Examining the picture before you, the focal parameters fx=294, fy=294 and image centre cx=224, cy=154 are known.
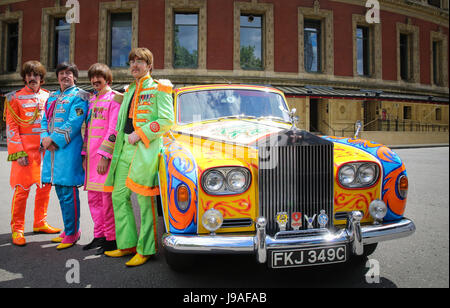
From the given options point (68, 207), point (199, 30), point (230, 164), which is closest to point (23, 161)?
point (68, 207)

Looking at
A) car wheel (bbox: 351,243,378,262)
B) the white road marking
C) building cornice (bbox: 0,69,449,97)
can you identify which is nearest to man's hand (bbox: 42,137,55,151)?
the white road marking

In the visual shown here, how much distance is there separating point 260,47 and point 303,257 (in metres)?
18.6

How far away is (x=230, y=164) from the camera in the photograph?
2170 mm

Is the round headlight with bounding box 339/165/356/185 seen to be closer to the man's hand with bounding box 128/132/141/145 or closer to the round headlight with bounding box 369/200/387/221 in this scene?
the round headlight with bounding box 369/200/387/221

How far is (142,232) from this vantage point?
269cm

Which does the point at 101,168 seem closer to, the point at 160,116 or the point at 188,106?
the point at 160,116

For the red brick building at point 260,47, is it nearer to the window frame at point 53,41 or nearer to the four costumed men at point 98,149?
the window frame at point 53,41

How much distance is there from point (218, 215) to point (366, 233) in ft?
3.63

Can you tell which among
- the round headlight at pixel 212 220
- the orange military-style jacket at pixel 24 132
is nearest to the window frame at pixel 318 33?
the orange military-style jacket at pixel 24 132

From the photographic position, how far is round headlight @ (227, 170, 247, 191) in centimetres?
217

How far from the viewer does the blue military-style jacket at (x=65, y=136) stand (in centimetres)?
319

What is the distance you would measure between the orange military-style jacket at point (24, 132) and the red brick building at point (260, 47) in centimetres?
1434

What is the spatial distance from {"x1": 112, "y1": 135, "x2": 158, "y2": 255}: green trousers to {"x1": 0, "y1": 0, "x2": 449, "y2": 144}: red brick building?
15.0 metres

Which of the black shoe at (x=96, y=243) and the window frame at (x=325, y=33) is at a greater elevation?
the window frame at (x=325, y=33)
